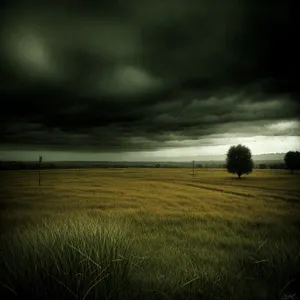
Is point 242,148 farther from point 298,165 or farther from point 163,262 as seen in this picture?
point 163,262

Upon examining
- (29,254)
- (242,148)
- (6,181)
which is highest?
(242,148)

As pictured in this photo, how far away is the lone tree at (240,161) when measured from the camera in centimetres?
6550

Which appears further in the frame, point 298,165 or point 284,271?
point 298,165

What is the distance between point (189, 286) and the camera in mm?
3381

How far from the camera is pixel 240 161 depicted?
215 feet

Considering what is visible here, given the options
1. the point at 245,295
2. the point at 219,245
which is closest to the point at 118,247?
the point at 245,295

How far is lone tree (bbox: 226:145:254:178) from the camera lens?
6550cm

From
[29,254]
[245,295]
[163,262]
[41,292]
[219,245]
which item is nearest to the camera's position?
[41,292]

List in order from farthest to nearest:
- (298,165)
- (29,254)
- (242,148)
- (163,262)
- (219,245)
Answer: (242,148) < (298,165) < (219,245) < (163,262) < (29,254)

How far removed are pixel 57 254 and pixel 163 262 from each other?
2.05 metres

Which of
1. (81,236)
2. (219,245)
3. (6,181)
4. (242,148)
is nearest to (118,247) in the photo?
(81,236)

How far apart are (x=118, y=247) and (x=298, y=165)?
6968 centimetres

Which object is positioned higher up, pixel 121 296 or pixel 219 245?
pixel 121 296

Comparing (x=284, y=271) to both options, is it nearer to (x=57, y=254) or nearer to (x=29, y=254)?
(x=57, y=254)
